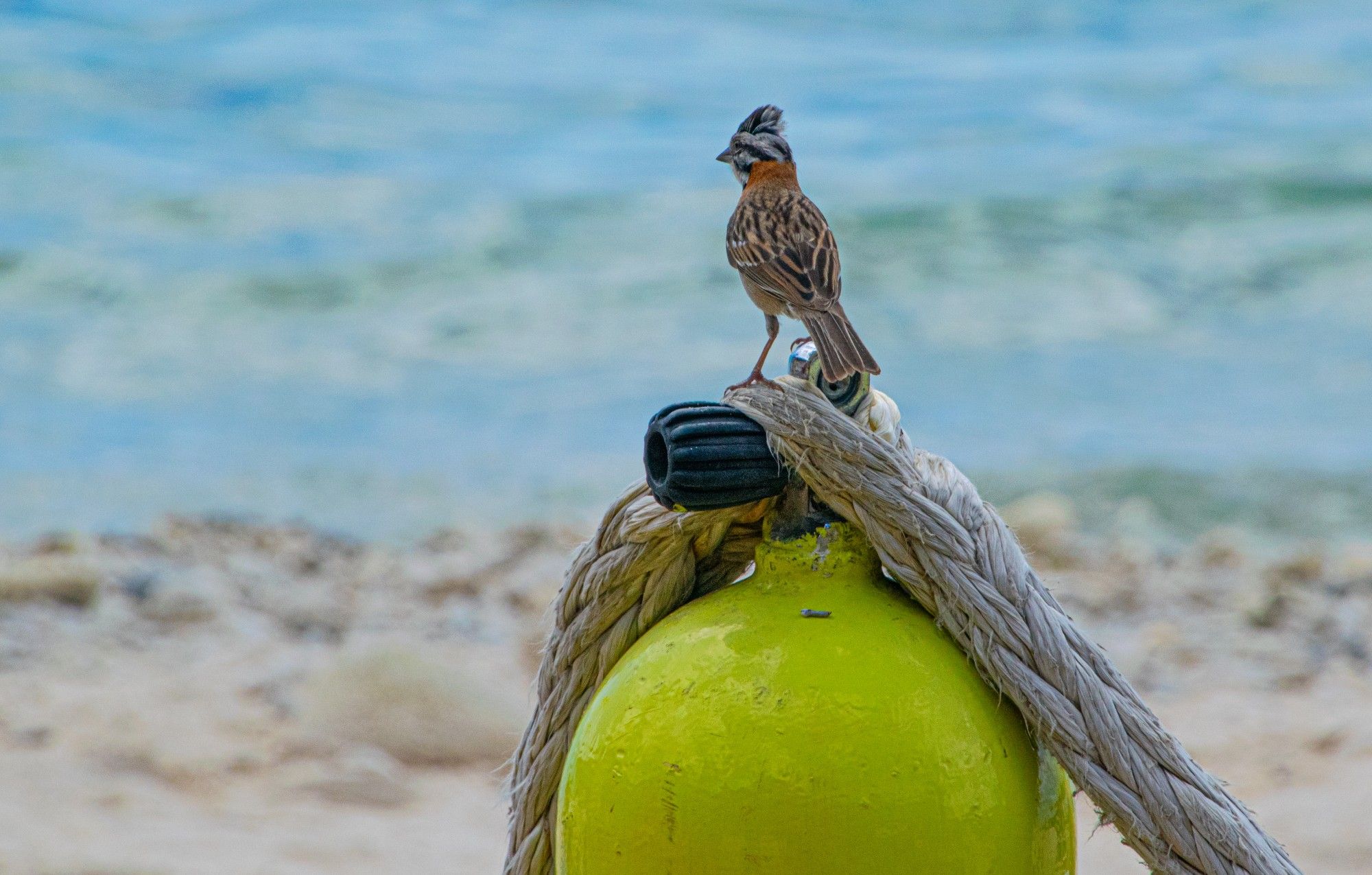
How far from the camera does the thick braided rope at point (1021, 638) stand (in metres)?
1.84

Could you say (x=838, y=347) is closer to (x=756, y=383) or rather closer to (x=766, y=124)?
(x=756, y=383)

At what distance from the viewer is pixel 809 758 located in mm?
1766

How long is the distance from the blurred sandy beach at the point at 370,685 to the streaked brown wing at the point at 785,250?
1651 millimetres

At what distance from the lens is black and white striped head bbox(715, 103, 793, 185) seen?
228 centimetres

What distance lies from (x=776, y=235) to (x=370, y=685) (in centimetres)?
344

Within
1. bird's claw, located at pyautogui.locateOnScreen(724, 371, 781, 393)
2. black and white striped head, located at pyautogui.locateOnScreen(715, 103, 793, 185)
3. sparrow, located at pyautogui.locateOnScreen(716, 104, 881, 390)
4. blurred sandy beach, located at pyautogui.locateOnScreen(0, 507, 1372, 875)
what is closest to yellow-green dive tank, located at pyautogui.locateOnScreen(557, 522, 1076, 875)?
bird's claw, located at pyautogui.locateOnScreen(724, 371, 781, 393)

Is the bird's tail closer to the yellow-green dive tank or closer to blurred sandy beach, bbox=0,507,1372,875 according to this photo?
the yellow-green dive tank

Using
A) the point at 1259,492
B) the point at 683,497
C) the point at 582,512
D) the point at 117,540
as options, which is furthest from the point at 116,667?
the point at 1259,492

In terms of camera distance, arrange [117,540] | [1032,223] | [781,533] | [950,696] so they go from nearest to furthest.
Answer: [950,696] → [781,533] → [117,540] → [1032,223]

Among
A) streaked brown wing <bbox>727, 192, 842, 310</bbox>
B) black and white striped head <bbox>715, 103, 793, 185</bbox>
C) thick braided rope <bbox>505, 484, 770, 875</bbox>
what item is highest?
black and white striped head <bbox>715, 103, 793, 185</bbox>

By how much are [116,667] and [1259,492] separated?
6388mm

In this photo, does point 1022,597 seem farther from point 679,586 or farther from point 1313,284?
point 1313,284

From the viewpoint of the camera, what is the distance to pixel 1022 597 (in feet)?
6.23

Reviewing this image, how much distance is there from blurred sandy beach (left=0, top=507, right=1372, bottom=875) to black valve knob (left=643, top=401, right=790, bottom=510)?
176 cm
